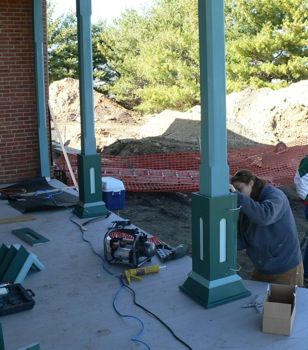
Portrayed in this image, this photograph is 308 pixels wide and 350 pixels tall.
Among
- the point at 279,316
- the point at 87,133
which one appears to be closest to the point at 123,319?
the point at 279,316

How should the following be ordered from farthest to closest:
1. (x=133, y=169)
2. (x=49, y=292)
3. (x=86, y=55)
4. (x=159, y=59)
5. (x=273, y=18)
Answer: (x=159, y=59)
(x=273, y=18)
(x=133, y=169)
(x=86, y=55)
(x=49, y=292)

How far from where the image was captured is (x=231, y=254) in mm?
4059

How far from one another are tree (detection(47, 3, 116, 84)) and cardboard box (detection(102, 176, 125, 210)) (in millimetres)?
24050

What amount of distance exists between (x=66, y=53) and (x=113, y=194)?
2496 cm

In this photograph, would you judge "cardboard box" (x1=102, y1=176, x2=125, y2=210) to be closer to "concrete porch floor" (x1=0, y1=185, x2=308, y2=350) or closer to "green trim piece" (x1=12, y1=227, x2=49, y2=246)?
"green trim piece" (x1=12, y1=227, x2=49, y2=246)

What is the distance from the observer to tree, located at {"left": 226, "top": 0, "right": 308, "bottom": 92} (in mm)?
21844

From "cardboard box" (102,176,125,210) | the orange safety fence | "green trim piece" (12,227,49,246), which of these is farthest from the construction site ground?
"green trim piece" (12,227,49,246)

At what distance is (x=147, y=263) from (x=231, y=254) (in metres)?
1.09

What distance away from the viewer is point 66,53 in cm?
3061

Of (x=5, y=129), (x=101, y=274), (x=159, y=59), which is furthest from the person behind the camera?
(x=159, y=59)

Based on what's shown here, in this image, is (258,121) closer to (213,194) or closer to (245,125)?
(245,125)

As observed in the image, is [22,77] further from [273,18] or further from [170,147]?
[273,18]

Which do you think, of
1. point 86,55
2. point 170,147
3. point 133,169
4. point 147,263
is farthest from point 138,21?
point 147,263

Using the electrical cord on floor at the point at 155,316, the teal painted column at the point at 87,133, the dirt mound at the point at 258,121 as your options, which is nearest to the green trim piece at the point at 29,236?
the teal painted column at the point at 87,133
